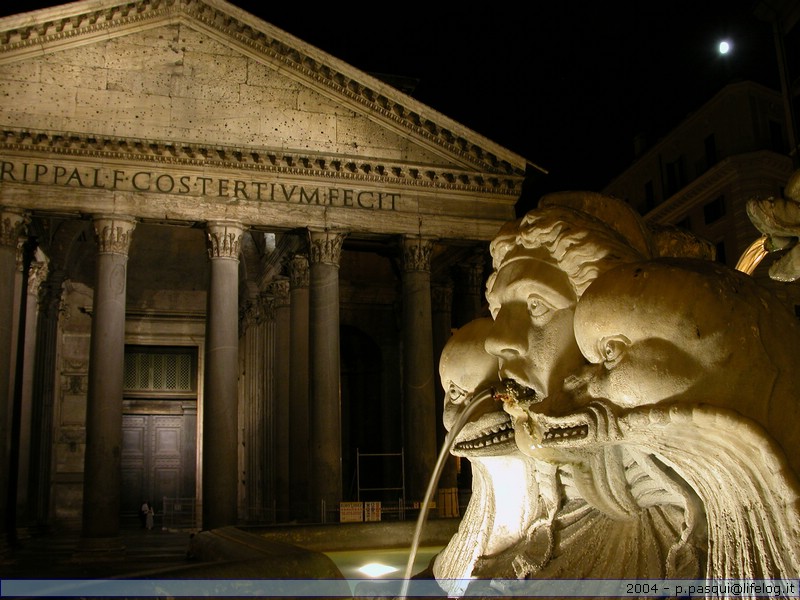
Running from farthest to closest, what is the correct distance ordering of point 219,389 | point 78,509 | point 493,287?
point 78,509 < point 219,389 < point 493,287

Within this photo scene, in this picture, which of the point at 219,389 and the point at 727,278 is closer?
the point at 727,278

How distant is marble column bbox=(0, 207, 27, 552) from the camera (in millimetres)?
14570

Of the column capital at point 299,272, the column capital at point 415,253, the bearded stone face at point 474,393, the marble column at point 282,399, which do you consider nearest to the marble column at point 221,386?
the column capital at point 299,272

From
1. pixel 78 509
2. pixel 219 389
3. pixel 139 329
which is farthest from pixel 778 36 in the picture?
pixel 78 509

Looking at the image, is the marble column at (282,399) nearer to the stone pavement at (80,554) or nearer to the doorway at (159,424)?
the stone pavement at (80,554)

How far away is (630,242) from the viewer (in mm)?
2635

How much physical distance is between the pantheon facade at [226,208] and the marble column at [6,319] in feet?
0.14

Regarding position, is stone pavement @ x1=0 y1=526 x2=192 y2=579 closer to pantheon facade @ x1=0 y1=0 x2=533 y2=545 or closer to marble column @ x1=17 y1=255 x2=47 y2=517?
pantheon facade @ x1=0 y1=0 x2=533 y2=545

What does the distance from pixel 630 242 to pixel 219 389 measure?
529 inches

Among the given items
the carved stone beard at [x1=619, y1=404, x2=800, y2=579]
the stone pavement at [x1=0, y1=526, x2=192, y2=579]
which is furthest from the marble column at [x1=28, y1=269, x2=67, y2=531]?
the carved stone beard at [x1=619, y1=404, x2=800, y2=579]

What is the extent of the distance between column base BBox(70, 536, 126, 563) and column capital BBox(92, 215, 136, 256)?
5.20 meters

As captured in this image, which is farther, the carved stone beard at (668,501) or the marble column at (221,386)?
the marble column at (221,386)

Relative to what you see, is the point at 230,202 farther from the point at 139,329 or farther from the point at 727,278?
the point at 727,278

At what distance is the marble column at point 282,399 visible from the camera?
19.1 m
